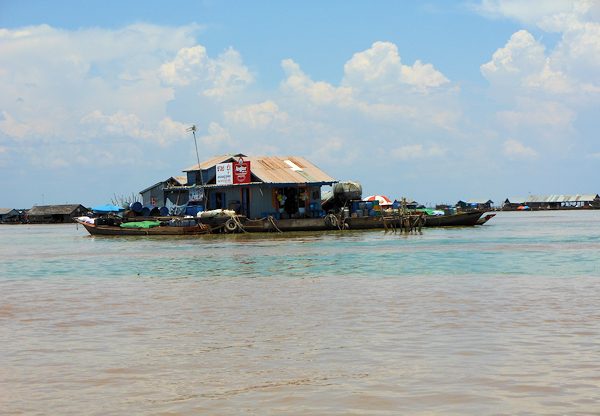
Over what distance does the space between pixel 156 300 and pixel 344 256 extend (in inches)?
514

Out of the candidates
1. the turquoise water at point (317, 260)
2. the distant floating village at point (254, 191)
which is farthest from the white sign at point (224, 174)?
the turquoise water at point (317, 260)

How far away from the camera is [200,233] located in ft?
151

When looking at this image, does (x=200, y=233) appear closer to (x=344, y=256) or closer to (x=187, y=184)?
(x=187, y=184)

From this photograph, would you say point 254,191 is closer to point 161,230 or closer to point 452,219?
point 161,230

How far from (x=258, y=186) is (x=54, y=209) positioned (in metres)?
58.1

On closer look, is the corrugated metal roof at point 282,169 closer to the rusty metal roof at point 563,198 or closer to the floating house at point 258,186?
→ the floating house at point 258,186

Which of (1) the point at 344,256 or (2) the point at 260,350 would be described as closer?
(2) the point at 260,350

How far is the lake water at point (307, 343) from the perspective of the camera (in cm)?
683

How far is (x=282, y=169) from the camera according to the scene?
167 feet

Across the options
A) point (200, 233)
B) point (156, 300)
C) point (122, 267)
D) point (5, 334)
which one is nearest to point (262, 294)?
point (156, 300)

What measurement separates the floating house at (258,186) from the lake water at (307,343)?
90.9 feet

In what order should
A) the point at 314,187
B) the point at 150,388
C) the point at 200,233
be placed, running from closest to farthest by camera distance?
the point at 150,388
the point at 200,233
the point at 314,187

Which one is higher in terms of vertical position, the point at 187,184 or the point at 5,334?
the point at 187,184

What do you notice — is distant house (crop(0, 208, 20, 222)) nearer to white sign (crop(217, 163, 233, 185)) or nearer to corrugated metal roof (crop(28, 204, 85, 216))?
corrugated metal roof (crop(28, 204, 85, 216))
